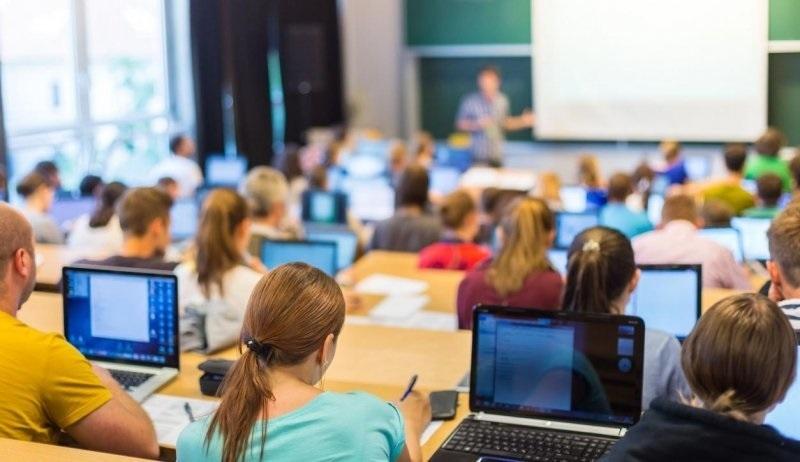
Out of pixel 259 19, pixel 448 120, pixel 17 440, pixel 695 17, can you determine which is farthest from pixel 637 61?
pixel 17 440

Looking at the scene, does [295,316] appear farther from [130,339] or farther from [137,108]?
[137,108]

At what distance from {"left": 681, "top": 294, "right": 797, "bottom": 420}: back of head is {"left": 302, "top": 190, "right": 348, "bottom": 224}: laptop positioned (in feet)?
18.4

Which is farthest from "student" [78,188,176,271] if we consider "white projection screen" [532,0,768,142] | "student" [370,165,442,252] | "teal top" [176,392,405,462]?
"white projection screen" [532,0,768,142]

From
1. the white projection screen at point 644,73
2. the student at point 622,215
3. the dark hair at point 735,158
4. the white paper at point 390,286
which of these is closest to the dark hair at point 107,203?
the white paper at point 390,286

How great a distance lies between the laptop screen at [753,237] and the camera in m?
5.93

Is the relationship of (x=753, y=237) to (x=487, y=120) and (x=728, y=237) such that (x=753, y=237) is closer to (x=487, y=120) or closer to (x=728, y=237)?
(x=728, y=237)

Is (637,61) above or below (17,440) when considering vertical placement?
above

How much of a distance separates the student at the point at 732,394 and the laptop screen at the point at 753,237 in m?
Answer: 3.79

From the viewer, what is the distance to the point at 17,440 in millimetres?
2812

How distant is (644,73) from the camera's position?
1219 centimetres

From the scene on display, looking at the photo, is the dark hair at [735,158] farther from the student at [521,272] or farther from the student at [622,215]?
the student at [521,272]

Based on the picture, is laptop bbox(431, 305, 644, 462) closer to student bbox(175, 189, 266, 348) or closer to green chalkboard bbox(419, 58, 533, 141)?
student bbox(175, 189, 266, 348)

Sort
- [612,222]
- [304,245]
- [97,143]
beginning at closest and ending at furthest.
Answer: [304,245]
[612,222]
[97,143]

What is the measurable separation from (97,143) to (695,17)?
18.9ft
